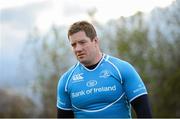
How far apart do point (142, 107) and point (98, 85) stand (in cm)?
39

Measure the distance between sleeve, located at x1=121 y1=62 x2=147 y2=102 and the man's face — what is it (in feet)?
0.99

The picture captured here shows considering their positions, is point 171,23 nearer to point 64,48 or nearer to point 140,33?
point 140,33

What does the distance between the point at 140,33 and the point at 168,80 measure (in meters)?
2.10

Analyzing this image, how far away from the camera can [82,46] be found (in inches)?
148

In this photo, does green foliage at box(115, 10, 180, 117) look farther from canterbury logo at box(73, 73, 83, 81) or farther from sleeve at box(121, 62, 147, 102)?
sleeve at box(121, 62, 147, 102)

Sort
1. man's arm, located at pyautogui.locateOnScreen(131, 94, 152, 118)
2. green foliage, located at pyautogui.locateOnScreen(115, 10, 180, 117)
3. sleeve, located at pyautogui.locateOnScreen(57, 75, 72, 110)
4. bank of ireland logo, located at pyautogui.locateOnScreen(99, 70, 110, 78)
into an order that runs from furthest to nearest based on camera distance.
A: green foliage, located at pyautogui.locateOnScreen(115, 10, 180, 117) → sleeve, located at pyautogui.locateOnScreen(57, 75, 72, 110) → bank of ireland logo, located at pyautogui.locateOnScreen(99, 70, 110, 78) → man's arm, located at pyautogui.locateOnScreen(131, 94, 152, 118)

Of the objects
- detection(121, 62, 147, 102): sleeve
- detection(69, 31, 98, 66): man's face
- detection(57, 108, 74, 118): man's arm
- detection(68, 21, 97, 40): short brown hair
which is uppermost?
detection(68, 21, 97, 40): short brown hair

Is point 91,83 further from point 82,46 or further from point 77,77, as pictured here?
point 82,46

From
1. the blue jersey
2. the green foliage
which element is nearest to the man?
the blue jersey

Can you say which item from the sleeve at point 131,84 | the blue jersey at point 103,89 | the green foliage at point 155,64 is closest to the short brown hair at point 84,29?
the blue jersey at point 103,89

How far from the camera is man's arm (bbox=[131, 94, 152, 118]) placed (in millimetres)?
3713

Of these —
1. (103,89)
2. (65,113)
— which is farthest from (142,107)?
(65,113)

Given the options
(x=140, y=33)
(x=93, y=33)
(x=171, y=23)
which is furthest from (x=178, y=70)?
(x=93, y=33)

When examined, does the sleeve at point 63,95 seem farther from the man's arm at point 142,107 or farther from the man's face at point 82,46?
the man's arm at point 142,107
